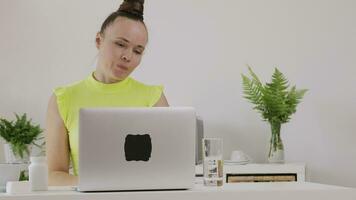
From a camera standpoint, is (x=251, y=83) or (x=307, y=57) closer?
(x=251, y=83)

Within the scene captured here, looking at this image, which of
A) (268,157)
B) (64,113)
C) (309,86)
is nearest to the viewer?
(64,113)

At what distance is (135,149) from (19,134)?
2.32 m

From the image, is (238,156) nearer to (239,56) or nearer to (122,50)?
(239,56)

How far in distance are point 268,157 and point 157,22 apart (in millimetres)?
1166

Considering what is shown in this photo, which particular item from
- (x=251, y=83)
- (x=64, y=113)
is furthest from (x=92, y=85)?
(x=251, y=83)

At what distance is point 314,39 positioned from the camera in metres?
4.43

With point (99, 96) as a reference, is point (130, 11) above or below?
above

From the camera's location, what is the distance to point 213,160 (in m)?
1.91

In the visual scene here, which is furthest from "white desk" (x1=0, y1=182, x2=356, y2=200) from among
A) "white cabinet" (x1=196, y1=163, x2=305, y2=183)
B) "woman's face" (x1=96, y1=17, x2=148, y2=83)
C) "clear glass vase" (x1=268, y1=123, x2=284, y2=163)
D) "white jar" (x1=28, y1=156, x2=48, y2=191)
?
"clear glass vase" (x1=268, y1=123, x2=284, y2=163)

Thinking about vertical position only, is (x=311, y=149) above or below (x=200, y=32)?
below

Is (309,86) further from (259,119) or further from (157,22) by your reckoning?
(157,22)

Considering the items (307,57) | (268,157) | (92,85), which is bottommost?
(268,157)

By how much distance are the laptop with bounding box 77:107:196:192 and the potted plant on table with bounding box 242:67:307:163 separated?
233cm

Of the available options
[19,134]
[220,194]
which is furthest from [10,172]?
[220,194]
